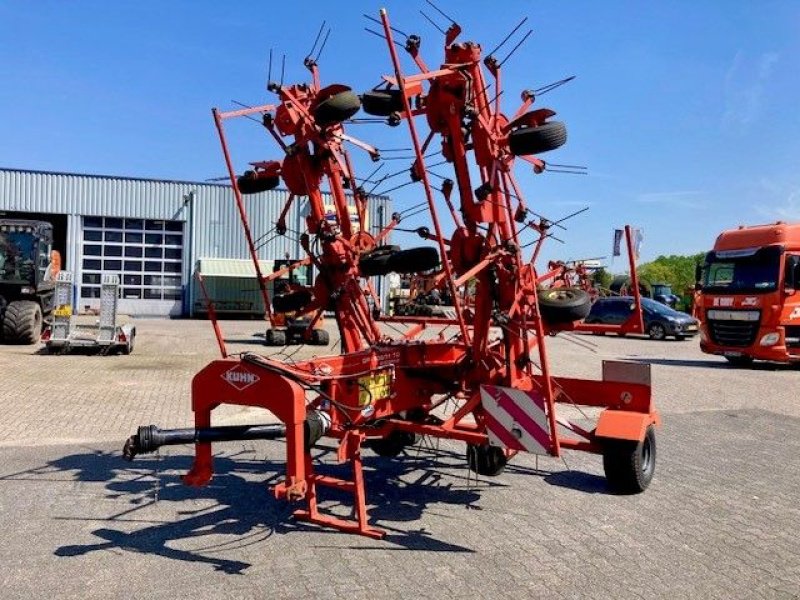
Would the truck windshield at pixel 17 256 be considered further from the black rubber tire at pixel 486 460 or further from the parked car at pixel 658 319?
the parked car at pixel 658 319

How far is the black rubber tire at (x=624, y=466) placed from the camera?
6.26m

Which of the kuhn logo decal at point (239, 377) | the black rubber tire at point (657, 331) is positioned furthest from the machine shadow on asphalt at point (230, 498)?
the black rubber tire at point (657, 331)

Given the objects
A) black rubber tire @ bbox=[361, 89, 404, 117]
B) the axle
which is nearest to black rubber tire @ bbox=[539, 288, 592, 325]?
black rubber tire @ bbox=[361, 89, 404, 117]

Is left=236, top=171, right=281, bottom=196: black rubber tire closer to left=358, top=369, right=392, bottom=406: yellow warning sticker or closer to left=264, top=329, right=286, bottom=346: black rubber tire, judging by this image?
left=358, top=369, right=392, bottom=406: yellow warning sticker

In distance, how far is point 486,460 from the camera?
6.92 meters

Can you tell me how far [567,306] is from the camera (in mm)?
6051

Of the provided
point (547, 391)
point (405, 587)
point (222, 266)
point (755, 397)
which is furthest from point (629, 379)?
point (222, 266)

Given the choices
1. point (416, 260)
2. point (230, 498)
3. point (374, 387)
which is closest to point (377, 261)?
point (416, 260)

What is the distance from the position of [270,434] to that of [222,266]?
31.5 m

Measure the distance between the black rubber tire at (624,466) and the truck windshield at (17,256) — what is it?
17477mm

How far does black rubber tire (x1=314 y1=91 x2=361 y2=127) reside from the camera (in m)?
5.94

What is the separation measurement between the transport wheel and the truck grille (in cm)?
977

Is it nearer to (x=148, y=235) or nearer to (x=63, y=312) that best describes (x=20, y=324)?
(x=63, y=312)

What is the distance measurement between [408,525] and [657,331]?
960 inches
